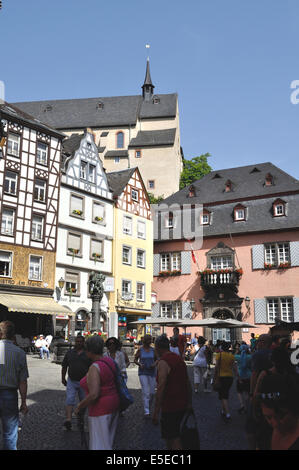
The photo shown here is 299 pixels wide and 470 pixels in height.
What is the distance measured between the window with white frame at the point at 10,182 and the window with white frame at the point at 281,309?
18058 millimetres

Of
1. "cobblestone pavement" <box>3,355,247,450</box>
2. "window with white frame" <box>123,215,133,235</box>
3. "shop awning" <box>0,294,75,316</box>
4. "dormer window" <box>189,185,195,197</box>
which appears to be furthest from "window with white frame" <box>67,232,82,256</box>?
"cobblestone pavement" <box>3,355,247,450</box>

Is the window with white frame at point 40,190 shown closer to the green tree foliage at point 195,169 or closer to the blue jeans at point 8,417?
the blue jeans at point 8,417

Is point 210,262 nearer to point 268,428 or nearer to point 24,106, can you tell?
point 268,428

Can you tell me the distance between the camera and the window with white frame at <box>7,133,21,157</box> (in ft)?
95.2

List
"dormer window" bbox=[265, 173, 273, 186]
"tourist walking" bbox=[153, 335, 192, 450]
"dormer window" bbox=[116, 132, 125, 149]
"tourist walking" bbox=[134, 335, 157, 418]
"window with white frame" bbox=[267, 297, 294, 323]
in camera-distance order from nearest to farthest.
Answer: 1. "tourist walking" bbox=[153, 335, 192, 450]
2. "tourist walking" bbox=[134, 335, 157, 418]
3. "window with white frame" bbox=[267, 297, 294, 323]
4. "dormer window" bbox=[265, 173, 273, 186]
5. "dormer window" bbox=[116, 132, 125, 149]

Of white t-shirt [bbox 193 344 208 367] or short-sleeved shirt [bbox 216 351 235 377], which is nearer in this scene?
short-sleeved shirt [bbox 216 351 235 377]

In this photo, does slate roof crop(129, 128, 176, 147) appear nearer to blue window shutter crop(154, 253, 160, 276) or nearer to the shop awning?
blue window shutter crop(154, 253, 160, 276)

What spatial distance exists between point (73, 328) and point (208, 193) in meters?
16.7

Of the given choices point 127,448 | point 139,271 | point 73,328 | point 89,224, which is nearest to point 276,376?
point 127,448

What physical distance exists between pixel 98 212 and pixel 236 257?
1027cm

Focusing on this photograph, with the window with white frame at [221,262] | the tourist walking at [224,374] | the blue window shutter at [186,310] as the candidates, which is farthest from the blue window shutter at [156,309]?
the tourist walking at [224,374]

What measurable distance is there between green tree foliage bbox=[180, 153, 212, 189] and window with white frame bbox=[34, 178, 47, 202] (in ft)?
116

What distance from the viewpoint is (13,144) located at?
29.3 metres

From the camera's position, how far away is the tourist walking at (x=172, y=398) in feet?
18.8
